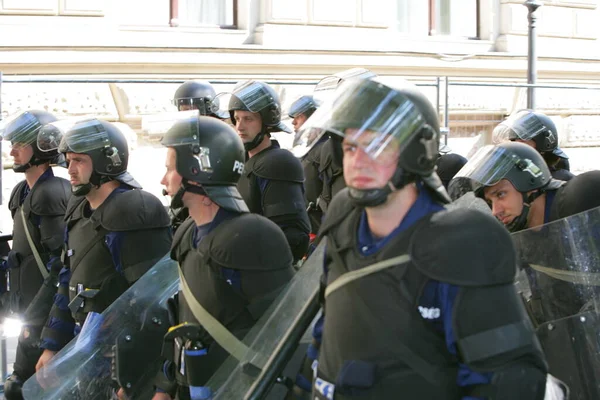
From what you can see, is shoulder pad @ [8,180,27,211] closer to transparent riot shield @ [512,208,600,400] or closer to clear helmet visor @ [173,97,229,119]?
clear helmet visor @ [173,97,229,119]

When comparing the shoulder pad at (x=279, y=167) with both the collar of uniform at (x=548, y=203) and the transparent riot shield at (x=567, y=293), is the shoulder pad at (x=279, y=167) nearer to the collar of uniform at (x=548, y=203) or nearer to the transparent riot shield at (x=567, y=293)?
the collar of uniform at (x=548, y=203)

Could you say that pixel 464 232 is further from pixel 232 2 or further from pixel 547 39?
pixel 547 39

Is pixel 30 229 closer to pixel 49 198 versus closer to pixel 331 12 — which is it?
pixel 49 198

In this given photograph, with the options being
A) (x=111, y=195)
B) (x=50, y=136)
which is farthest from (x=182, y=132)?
(x=50, y=136)

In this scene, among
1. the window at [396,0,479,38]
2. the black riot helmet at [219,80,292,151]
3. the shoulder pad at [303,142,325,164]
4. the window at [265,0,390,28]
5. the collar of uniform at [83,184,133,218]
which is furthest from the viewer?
the window at [396,0,479,38]

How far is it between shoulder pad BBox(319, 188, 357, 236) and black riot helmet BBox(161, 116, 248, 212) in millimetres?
902

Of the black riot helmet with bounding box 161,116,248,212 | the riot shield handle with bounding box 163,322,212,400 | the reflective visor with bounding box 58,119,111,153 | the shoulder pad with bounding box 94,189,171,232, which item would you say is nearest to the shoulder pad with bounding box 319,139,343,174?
the reflective visor with bounding box 58,119,111,153

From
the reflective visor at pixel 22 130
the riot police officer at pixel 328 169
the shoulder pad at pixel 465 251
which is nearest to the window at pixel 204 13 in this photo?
the riot police officer at pixel 328 169

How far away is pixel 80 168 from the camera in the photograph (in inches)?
197

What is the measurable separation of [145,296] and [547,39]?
10090mm

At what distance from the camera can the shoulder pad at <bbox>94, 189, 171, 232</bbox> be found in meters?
4.66

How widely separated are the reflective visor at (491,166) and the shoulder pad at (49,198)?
8.68 feet

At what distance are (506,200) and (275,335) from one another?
1.36 metres

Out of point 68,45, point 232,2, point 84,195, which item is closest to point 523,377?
point 84,195
